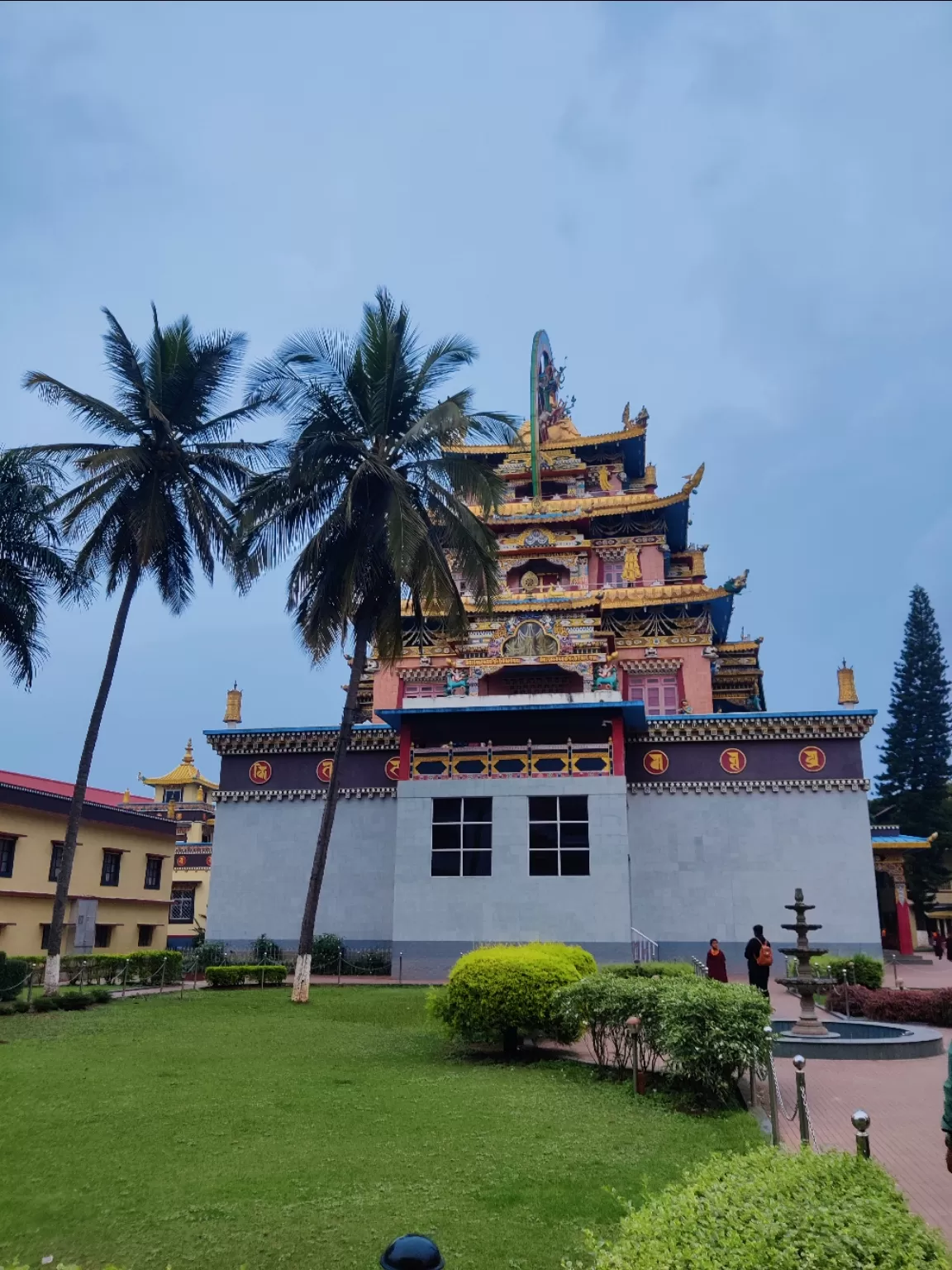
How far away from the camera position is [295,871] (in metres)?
27.4

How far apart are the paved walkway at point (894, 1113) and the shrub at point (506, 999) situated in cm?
293

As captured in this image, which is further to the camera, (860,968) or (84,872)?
(84,872)

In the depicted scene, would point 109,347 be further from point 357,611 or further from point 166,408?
point 357,611

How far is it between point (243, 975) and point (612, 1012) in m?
13.7

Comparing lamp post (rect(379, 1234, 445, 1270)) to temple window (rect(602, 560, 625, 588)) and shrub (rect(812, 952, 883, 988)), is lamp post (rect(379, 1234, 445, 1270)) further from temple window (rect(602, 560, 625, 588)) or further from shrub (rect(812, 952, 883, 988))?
temple window (rect(602, 560, 625, 588))

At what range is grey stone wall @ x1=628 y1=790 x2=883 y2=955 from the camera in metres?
24.8

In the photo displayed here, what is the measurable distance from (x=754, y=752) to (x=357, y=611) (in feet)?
38.9

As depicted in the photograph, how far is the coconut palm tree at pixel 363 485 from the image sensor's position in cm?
2058

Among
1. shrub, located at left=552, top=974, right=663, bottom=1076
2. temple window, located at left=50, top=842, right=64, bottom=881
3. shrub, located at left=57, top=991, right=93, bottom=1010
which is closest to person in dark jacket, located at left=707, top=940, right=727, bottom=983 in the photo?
shrub, located at left=552, top=974, right=663, bottom=1076

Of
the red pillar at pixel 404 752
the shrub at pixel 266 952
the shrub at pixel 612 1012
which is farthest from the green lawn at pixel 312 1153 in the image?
the shrub at pixel 266 952

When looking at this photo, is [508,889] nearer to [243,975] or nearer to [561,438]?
[243,975]

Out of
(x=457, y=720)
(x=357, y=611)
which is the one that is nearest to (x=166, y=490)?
(x=357, y=611)

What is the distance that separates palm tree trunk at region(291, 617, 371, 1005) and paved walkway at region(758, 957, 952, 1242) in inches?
378

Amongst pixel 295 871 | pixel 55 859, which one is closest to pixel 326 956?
pixel 295 871
